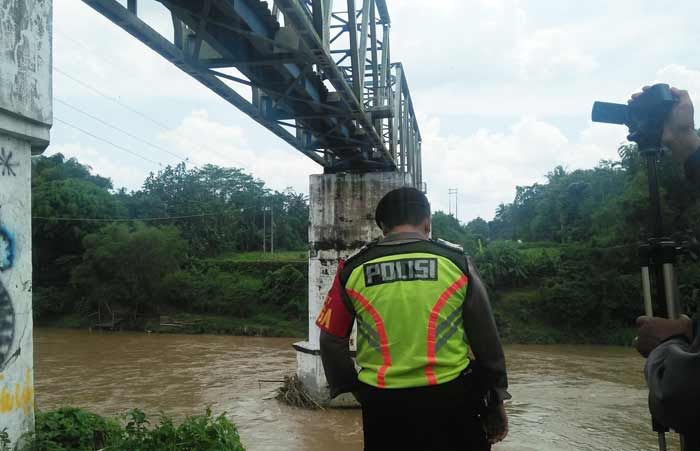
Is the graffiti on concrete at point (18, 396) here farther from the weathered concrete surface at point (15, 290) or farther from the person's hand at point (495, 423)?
the person's hand at point (495, 423)

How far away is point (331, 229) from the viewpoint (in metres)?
12.9

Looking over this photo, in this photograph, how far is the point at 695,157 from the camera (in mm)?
1684

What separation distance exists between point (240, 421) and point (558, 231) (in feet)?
122

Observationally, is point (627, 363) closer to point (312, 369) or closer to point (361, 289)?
point (312, 369)

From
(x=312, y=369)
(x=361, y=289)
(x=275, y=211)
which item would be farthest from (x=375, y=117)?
(x=275, y=211)

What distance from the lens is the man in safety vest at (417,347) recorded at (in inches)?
90.4

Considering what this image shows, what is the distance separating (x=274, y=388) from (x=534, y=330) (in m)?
16.9

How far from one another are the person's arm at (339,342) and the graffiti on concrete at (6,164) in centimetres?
228

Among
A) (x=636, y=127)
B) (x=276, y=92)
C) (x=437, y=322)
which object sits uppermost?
(x=276, y=92)

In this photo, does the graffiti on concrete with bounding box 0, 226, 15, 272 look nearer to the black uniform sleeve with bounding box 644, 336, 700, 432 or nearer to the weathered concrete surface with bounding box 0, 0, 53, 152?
the weathered concrete surface with bounding box 0, 0, 53, 152

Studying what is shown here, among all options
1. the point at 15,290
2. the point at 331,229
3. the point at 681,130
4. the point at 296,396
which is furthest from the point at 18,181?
the point at 296,396

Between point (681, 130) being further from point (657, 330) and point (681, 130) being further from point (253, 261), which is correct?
point (253, 261)

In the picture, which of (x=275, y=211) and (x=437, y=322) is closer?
(x=437, y=322)

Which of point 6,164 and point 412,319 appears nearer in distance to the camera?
point 412,319
